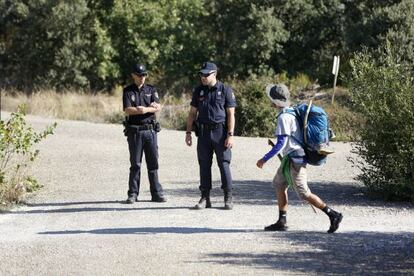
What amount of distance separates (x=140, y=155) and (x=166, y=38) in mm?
22678

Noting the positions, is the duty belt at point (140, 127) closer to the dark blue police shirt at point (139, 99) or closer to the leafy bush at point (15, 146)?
the dark blue police shirt at point (139, 99)

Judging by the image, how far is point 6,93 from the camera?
32.9m

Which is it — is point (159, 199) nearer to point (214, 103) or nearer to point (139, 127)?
point (139, 127)

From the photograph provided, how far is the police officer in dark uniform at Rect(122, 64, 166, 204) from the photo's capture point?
11.2 m

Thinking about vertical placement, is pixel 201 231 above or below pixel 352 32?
below

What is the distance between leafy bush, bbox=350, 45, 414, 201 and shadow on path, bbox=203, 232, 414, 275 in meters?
2.26

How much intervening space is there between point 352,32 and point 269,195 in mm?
15072

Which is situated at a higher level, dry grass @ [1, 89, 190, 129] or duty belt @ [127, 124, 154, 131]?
duty belt @ [127, 124, 154, 131]

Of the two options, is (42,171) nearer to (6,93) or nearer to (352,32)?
(352,32)

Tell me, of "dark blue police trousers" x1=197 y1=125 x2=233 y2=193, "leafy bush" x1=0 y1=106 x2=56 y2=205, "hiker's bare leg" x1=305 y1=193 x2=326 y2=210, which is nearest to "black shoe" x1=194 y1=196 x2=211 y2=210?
"dark blue police trousers" x1=197 y1=125 x2=233 y2=193

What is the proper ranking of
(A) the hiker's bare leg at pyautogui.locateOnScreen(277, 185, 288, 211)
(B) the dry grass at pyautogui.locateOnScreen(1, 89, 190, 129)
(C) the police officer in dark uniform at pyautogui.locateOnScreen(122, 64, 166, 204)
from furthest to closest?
(B) the dry grass at pyautogui.locateOnScreen(1, 89, 190, 129)
(C) the police officer in dark uniform at pyautogui.locateOnScreen(122, 64, 166, 204)
(A) the hiker's bare leg at pyautogui.locateOnScreen(277, 185, 288, 211)

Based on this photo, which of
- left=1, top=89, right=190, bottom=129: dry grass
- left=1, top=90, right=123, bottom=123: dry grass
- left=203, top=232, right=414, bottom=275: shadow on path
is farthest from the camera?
left=1, top=90, right=123, bottom=123: dry grass

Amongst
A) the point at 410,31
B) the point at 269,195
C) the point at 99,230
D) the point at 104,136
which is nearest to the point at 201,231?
the point at 99,230

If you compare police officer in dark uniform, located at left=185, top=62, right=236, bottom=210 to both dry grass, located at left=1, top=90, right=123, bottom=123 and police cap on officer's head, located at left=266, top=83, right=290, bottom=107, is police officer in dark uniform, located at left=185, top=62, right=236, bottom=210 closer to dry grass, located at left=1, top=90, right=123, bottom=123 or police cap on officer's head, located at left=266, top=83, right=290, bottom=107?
police cap on officer's head, located at left=266, top=83, right=290, bottom=107
